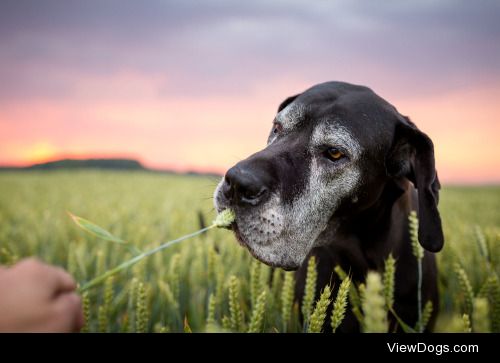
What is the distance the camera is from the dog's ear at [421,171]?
2412mm

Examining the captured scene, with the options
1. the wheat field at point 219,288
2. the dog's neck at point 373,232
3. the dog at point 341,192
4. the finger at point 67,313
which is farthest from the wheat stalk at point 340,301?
the dog's neck at point 373,232

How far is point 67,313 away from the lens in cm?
88

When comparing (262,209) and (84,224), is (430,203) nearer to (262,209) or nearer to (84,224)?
(262,209)

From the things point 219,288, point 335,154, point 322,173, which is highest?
point 335,154

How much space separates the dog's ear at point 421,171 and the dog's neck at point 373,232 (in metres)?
0.16

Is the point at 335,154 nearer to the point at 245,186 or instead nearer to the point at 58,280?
the point at 245,186

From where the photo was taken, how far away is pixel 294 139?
266 centimetres

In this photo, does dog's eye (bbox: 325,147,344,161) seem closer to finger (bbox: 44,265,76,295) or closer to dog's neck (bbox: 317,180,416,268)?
dog's neck (bbox: 317,180,416,268)

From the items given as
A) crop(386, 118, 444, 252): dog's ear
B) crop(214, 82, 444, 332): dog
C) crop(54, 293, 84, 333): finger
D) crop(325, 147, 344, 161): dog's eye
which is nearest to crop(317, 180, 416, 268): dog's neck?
crop(214, 82, 444, 332): dog

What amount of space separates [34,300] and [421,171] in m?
2.38

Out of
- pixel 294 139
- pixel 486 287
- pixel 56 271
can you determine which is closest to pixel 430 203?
pixel 486 287

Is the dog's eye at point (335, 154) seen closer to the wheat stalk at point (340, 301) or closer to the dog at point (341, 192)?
the dog at point (341, 192)
